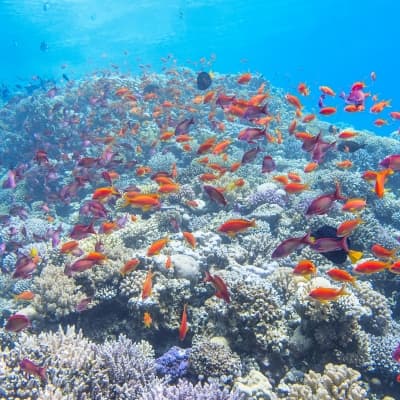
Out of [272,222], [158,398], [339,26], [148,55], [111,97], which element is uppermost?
[339,26]

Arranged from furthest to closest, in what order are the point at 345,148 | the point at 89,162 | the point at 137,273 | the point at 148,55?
1. the point at 148,55
2. the point at 345,148
3. the point at 89,162
4. the point at 137,273

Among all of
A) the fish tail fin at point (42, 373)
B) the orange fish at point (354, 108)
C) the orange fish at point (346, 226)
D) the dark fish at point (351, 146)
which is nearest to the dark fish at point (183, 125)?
the orange fish at point (354, 108)

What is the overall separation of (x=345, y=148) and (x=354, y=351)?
5721 mm

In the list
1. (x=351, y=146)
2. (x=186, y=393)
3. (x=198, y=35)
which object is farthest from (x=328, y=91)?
(x=198, y=35)

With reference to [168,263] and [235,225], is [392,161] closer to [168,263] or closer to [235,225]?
[235,225]

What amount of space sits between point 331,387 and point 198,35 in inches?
4565

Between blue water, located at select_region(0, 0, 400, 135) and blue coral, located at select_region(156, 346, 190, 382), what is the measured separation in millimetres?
23232

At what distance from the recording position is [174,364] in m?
4.75

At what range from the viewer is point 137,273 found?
566cm

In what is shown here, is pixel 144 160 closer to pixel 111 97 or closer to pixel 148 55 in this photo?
pixel 111 97

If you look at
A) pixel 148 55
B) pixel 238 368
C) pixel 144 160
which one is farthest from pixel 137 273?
pixel 148 55

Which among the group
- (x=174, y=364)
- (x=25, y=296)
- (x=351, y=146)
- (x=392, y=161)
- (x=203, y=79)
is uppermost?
Answer: (x=203, y=79)

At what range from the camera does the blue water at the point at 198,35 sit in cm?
6056

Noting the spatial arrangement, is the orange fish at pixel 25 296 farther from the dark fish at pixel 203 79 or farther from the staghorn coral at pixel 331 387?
the dark fish at pixel 203 79
